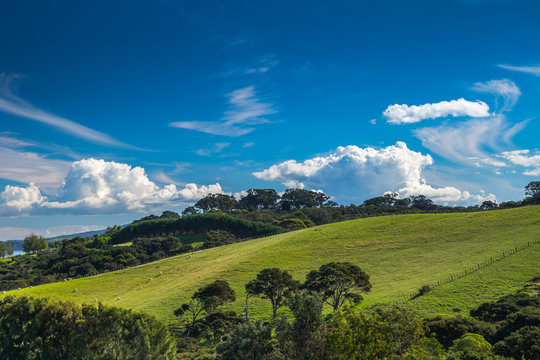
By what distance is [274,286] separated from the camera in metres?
50.4

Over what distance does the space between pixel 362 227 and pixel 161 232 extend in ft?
339

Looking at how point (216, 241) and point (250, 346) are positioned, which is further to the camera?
point (216, 241)

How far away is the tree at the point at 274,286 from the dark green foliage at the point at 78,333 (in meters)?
20.6

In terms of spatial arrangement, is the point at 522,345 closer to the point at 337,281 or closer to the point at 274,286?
the point at 337,281

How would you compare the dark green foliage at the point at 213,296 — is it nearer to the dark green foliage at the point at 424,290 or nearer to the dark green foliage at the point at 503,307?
the dark green foliage at the point at 424,290

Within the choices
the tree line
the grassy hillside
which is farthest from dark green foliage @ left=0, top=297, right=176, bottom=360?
the grassy hillside

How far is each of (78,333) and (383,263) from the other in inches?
2236

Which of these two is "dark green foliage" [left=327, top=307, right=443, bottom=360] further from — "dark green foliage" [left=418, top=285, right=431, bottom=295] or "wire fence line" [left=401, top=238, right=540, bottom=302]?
"dark green foliage" [left=418, top=285, right=431, bottom=295]

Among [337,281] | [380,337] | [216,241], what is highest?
[216,241]

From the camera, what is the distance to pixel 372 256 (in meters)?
77.0

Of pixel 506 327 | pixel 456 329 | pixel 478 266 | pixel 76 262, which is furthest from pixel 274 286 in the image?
pixel 76 262

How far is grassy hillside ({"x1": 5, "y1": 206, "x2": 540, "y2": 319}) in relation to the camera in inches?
2041

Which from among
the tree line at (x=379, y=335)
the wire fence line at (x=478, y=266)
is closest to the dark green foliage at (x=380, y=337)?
the tree line at (x=379, y=335)

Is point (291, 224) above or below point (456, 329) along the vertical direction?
above
